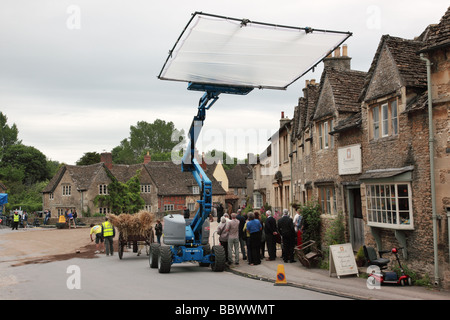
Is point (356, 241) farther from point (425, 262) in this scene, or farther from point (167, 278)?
point (167, 278)

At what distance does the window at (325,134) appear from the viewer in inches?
728

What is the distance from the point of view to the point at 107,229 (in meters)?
20.2

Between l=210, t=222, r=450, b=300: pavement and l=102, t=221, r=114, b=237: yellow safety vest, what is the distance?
260 inches

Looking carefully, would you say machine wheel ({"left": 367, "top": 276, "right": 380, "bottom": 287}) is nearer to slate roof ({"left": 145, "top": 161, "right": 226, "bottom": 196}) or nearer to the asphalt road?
the asphalt road

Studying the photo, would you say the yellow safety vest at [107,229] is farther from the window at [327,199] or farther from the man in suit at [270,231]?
the window at [327,199]

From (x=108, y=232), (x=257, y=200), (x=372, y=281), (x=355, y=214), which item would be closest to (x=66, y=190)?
(x=257, y=200)

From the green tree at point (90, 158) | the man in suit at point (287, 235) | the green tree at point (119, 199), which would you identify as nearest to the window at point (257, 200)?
the green tree at point (119, 199)

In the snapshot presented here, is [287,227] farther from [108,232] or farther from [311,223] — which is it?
[108,232]

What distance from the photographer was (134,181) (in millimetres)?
58281

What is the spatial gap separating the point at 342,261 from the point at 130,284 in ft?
20.8

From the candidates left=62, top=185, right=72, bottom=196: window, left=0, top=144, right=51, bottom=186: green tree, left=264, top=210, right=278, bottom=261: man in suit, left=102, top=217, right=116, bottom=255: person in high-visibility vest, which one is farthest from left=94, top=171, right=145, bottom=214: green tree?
left=0, top=144, right=51, bottom=186: green tree

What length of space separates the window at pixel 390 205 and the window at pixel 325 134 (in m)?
3.96
